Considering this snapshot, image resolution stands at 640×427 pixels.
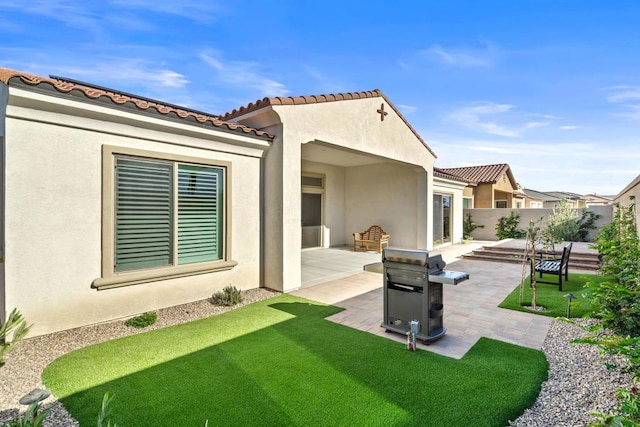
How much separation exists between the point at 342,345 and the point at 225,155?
4.88m

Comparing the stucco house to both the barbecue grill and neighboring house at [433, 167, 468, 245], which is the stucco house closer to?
the barbecue grill

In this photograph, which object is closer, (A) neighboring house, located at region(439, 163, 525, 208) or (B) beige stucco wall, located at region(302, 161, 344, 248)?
(B) beige stucco wall, located at region(302, 161, 344, 248)

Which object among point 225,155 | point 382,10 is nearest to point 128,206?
point 225,155

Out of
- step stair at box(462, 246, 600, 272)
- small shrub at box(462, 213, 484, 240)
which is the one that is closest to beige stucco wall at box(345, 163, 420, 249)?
step stair at box(462, 246, 600, 272)

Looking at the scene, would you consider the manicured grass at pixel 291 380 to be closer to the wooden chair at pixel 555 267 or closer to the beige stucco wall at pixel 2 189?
the beige stucco wall at pixel 2 189

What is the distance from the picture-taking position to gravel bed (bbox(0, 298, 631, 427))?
293 centimetres

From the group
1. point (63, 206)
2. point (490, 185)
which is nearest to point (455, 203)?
point (490, 185)

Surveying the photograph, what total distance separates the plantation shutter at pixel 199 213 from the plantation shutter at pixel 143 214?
0.82ft

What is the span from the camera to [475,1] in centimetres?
812

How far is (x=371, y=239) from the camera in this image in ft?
48.4

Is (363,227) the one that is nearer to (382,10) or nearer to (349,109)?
(349,109)

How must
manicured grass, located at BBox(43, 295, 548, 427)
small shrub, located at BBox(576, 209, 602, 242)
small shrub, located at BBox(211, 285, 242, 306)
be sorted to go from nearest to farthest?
manicured grass, located at BBox(43, 295, 548, 427) < small shrub, located at BBox(211, 285, 242, 306) < small shrub, located at BBox(576, 209, 602, 242)

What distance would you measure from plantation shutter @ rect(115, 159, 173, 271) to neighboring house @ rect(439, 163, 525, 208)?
697 inches

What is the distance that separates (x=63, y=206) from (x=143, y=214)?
1.19 m
